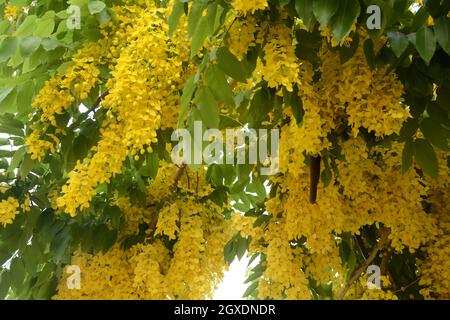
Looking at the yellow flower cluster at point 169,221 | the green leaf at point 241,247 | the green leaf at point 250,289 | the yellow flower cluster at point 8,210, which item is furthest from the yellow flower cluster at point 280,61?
the green leaf at point 250,289

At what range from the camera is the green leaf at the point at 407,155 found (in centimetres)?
222

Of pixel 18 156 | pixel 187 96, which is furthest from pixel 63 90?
pixel 187 96

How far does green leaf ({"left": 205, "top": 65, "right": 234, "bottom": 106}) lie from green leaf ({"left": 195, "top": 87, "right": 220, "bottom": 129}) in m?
0.03

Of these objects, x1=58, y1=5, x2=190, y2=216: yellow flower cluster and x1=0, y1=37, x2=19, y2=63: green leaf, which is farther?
x1=0, y1=37, x2=19, y2=63: green leaf

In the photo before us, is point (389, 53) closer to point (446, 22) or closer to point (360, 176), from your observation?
point (446, 22)

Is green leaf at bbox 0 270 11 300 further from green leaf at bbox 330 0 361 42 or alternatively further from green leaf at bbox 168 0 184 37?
green leaf at bbox 330 0 361 42

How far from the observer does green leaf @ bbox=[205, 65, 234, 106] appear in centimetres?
210

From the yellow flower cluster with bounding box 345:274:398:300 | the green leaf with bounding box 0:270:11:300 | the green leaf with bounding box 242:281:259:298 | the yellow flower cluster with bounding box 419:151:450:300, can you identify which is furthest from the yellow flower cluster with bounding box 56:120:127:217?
the green leaf with bounding box 242:281:259:298

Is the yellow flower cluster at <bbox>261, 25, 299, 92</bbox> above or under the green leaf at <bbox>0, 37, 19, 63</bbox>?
above

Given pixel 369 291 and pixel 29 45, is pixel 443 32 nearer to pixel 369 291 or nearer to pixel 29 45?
pixel 369 291

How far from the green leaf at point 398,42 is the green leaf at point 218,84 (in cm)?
52

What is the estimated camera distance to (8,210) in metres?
2.83

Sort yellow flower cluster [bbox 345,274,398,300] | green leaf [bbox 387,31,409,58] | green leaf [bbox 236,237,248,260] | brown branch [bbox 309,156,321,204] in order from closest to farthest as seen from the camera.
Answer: green leaf [bbox 387,31,409,58], brown branch [bbox 309,156,321,204], yellow flower cluster [bbox 345,274,398,300], green leaf [bbox 236,237,248,260]
